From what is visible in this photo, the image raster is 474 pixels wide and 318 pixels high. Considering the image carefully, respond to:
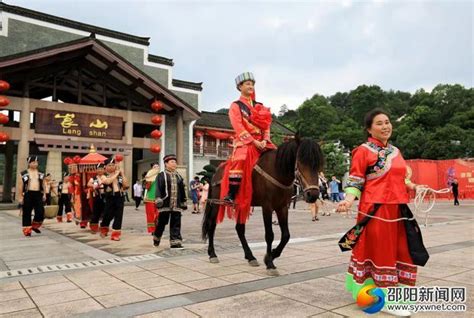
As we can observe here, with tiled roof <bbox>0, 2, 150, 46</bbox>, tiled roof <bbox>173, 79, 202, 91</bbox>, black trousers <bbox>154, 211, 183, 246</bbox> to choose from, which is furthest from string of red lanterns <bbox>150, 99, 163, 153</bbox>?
black trousers <bbox>154, 211, 183, 246</bbox>

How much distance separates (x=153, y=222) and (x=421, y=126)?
134ft

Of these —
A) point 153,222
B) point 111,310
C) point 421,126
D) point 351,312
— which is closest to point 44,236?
point 153,222

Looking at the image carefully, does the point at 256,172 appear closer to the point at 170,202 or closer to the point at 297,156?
the point at 297,156

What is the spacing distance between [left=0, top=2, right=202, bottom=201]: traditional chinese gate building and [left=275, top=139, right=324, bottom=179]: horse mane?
1923 centimetres

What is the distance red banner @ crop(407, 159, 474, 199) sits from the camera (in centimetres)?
2420

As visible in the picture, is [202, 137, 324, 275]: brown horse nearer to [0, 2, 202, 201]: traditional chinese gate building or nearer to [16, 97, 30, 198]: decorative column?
[16, 97, 30, 198]: decorative column

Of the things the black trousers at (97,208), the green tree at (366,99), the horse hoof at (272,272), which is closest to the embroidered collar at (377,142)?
the horse hoof at (272,272)

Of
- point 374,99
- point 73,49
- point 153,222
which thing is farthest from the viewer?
point 374,99

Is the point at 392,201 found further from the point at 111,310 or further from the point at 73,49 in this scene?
the point at 73,49

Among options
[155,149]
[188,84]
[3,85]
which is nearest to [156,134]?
[155,149]

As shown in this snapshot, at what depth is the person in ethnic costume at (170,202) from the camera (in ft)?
22.6

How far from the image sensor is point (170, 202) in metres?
7.04

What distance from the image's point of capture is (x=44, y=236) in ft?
30.0

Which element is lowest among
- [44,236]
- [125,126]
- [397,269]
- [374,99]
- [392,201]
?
[44,236]
